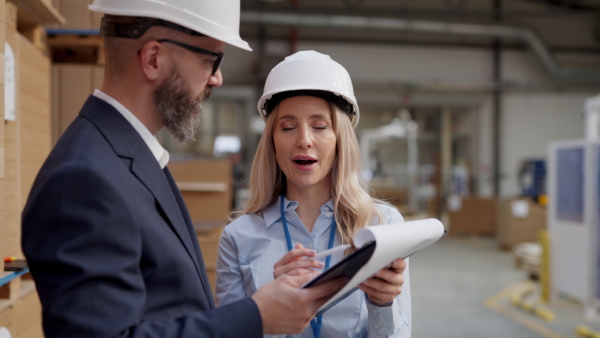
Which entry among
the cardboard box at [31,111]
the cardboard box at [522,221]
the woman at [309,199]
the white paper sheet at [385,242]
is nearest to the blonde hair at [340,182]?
the woman at [309,199]

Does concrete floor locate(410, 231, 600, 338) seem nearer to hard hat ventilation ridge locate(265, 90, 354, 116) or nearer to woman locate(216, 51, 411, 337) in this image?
woman locate(216, 51, 411, 337)

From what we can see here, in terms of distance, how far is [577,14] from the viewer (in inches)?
471

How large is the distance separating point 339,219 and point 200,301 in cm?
73

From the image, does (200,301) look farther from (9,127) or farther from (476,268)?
(476,268)

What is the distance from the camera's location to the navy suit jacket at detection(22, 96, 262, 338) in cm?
95

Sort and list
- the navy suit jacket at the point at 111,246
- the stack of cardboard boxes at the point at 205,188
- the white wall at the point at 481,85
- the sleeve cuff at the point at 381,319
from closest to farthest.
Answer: the navy suit jacket at the point at 111,246, the sleeve cuff at the point at 381,319, the stack of cardboard boxes at the point at 205,188, the white wall at the point at 481,85

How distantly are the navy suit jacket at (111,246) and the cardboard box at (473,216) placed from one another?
11.5 metres

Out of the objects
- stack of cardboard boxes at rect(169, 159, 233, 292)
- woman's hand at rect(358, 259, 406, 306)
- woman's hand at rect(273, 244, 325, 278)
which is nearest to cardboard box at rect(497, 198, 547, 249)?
stack of cardboard boxes at rect(169, 159, 233, 292)

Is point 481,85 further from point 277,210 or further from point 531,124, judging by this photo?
point 277,210

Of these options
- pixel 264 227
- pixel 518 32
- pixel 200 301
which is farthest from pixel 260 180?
pixel 518 32

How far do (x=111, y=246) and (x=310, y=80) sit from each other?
0.98m

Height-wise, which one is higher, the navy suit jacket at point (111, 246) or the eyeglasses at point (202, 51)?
the eyeglasses at point (202, 51)

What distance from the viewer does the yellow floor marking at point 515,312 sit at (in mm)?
5324

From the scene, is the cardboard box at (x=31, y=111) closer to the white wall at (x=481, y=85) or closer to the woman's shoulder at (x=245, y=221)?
the woman's shoulder at (x=245, y=221)
